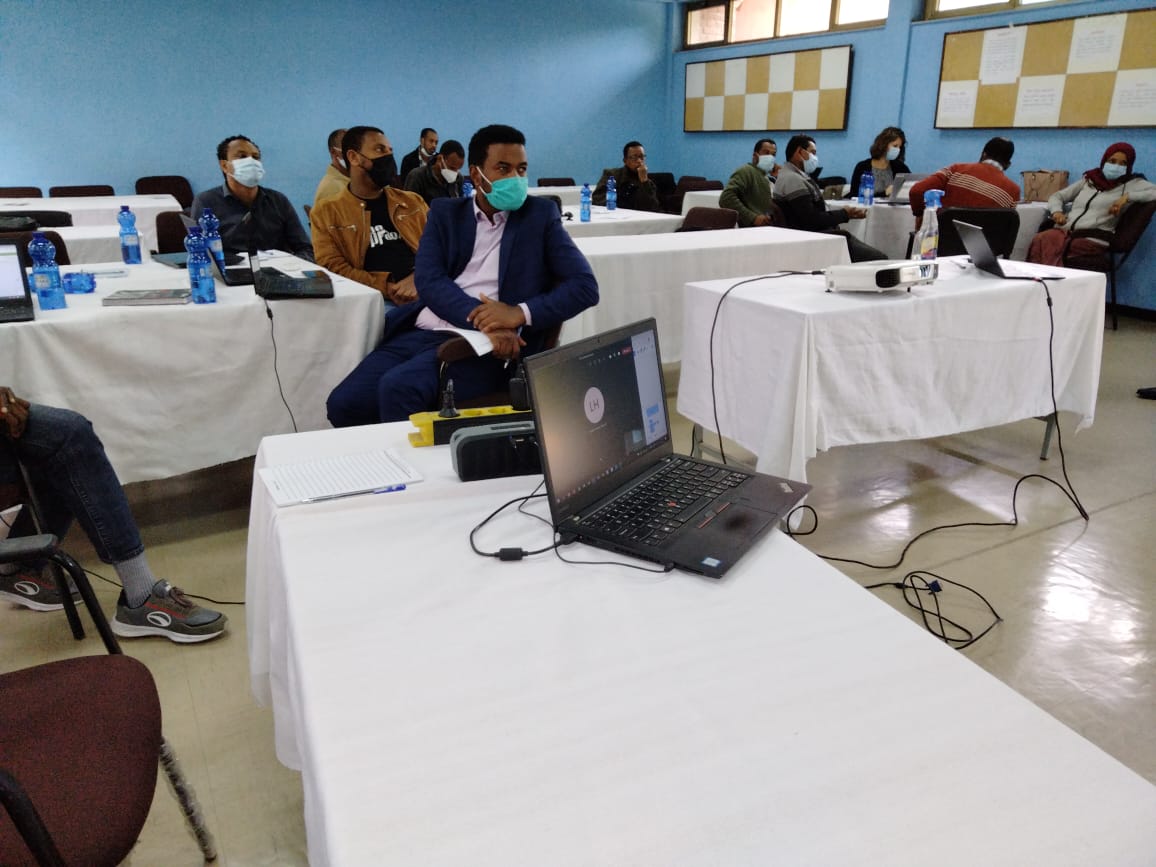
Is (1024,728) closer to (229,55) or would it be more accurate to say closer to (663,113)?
(229,55)

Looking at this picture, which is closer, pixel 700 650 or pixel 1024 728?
pixel 1024 728

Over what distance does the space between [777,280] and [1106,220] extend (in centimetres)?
379

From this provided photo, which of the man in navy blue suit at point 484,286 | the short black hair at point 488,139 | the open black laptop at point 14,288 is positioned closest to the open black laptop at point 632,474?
the man in navy blue suit at point 484,286

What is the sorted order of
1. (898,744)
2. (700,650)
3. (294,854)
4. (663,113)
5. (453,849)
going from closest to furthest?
(453,849) → (898,744) → (700,650) → (294,854) → (663,113)

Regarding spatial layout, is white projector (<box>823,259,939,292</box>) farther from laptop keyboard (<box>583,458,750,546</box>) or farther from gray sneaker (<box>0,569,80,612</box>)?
gray sneaker (<box>0,569,80,612</box>)

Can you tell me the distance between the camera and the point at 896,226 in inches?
211

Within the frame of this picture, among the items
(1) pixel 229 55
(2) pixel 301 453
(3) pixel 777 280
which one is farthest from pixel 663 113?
(2) pixel 301 453

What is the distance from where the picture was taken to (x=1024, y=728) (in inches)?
28.2

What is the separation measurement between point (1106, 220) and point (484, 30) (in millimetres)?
5952

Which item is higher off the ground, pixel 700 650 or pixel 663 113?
pixel 663 113

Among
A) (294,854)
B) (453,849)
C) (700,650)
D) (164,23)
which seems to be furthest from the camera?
(164,23)

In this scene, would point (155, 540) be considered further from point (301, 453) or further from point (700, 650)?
point (700, 650)

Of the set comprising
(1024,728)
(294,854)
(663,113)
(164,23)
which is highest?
(164,23)

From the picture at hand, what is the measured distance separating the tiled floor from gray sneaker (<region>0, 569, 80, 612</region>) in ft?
0.10
